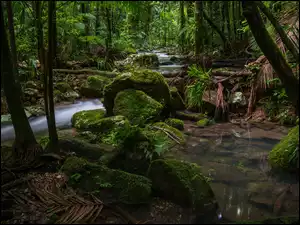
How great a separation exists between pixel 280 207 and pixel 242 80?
606 cm

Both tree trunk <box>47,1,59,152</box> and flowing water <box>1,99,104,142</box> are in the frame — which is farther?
flowing water <box>1,99,104,142</box>

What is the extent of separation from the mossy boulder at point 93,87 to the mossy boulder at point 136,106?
10.8ft

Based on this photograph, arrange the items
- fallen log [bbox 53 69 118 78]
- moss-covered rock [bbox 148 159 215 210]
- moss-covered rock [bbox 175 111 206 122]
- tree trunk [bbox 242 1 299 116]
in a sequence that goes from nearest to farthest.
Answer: tree trunk [bbox 242 1 299 116], moss-covered rock [bbox 148 159 215 210], moss-covered rock [bbox 175 111 206 122], fallen log [bbox 53 69 118 78]

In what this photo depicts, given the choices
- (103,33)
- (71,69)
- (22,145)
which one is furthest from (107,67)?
(22,145)

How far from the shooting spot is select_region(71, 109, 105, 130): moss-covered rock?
25.8 feet

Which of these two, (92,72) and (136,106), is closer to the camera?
(136,106)

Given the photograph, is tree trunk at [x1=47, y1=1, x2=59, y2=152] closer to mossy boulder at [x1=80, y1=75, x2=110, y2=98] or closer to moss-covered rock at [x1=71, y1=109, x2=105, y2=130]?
moss-covered rock at [x1=71, y1=109, x2=105, y2=130]

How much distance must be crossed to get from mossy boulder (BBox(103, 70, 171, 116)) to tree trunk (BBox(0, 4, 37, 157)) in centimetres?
377

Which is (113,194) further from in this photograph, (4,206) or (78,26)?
(78,26)

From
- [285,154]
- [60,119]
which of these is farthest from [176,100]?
[285,154]

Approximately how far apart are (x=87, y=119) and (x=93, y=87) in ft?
11.2

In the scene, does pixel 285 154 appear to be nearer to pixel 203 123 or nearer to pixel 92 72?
pixel 203 123

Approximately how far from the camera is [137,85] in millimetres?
8586

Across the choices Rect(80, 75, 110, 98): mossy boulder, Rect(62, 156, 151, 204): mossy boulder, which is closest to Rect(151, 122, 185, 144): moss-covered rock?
Rect(62, 156, 151, 204): mossy boulder
